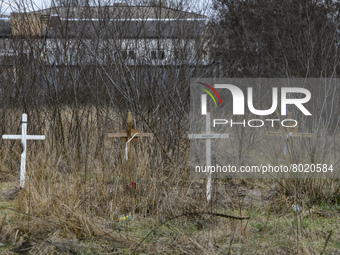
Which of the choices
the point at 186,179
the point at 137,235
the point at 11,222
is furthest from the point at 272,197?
the point at 11,222

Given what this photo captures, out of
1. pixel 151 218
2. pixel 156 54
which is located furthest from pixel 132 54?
pixel 151 218

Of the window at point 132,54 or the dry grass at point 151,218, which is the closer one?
the dry grass at point 151,218

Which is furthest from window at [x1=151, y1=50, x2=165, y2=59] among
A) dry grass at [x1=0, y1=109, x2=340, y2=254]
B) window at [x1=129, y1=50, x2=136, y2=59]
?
dry grass at [x1=0, y1=109, x2=340, y2=254]

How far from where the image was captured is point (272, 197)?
5770mm

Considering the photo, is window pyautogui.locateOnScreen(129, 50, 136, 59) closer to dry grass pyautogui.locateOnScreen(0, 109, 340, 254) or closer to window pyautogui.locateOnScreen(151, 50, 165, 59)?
window pyautogui.locateOnScreen(151, 50, 165, 59)

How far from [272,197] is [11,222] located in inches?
117

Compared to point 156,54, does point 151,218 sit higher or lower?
lower

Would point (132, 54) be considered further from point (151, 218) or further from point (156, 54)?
point (151, 218)

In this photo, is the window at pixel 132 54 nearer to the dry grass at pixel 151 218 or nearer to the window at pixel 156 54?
the window at pixel 156 54

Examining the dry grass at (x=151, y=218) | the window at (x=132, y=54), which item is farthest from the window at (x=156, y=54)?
the dry grass at (x=151, y=218)

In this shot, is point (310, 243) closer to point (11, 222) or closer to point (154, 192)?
point (154, 192)

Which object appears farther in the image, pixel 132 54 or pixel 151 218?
pixel 132 54

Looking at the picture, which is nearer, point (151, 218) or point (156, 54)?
point (151, 218)

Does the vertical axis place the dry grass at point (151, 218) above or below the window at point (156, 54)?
below
